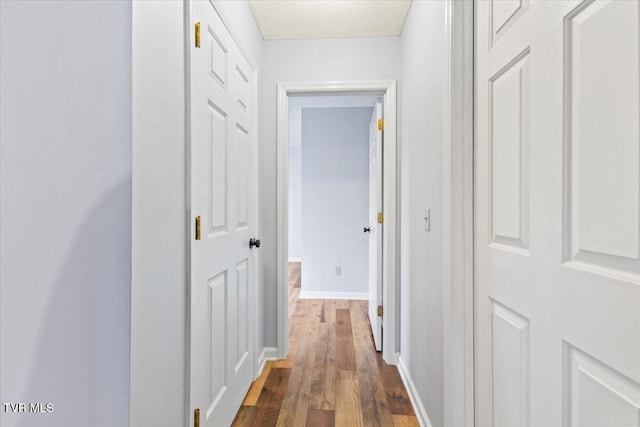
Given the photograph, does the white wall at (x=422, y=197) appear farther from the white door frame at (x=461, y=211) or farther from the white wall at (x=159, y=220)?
the white wall at (x=159, y=220)

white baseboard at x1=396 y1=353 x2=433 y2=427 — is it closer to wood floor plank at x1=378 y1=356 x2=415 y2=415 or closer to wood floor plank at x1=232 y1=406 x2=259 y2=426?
wood floor plank at x1=378 y1=356 x2=415 y2=415

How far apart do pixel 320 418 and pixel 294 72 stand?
2.20 m

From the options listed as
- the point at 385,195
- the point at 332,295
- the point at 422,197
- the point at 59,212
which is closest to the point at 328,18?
the point at 385,195

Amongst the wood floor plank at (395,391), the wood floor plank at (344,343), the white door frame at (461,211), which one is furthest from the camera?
the wood floor plank at (344,343)

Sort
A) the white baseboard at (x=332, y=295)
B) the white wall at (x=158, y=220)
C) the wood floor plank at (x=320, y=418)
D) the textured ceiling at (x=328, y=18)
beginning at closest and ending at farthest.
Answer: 1. the white wall at (x=158, y=220)
2. the wood floor plank at (x=320, y=418)
3. the textured ceiling at (x=328, y=18)
4. the white baseboard at (x=332, y=295)

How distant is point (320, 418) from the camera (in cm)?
169

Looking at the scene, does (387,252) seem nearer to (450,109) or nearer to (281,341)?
(281,341)

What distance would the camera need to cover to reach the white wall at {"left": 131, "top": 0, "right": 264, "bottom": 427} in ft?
2.81

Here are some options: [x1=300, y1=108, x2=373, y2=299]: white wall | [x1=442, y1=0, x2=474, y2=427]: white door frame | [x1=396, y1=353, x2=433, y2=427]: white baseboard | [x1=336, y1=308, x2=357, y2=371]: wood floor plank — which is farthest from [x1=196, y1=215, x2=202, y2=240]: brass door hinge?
[x1=300, y1=108, x2=373, y2=299]: white wall

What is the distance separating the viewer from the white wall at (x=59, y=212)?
1.85 ft

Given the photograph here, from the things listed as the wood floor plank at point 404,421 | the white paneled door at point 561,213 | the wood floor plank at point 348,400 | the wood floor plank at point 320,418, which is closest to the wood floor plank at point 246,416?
the wood floor plank at point 320,418

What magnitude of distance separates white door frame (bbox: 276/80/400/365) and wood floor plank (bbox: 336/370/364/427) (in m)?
0.37

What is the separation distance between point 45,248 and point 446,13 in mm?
1386

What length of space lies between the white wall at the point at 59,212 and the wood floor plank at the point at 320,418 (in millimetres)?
1239
